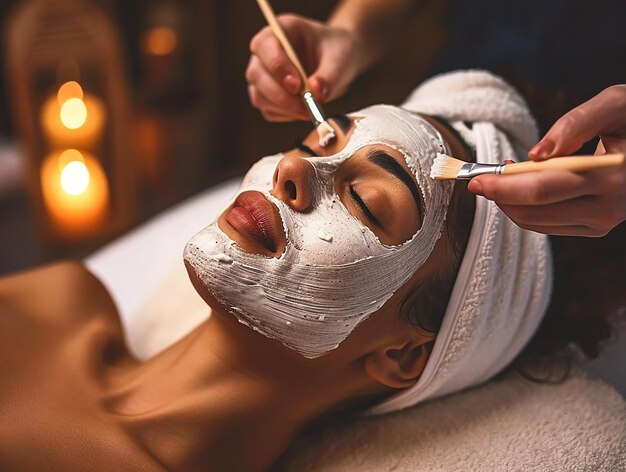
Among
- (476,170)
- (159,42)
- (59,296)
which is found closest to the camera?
(476,170)

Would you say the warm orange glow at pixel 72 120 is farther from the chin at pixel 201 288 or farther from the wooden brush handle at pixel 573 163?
the wooden brush handle at pixel 573 163

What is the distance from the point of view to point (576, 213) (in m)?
0.71

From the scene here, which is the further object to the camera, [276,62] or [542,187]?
[276,62]

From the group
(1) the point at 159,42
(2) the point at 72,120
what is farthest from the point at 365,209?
(1) the point at 159,42

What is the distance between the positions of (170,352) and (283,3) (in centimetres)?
135

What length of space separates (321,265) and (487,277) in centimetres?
24

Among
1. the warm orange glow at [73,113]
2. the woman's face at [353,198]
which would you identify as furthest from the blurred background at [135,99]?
the woman's face at [353,198]

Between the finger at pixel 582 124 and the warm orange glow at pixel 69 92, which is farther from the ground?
the finger at pixel 582 124

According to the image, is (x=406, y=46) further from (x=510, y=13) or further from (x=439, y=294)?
(x=439, y=294)

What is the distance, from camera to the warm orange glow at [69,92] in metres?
1.89

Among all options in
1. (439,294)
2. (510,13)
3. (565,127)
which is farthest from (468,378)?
(510,13)

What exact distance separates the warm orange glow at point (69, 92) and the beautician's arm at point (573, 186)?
145 centimetres

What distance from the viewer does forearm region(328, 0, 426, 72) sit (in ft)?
4.29

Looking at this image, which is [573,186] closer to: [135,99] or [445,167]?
[445,167]
